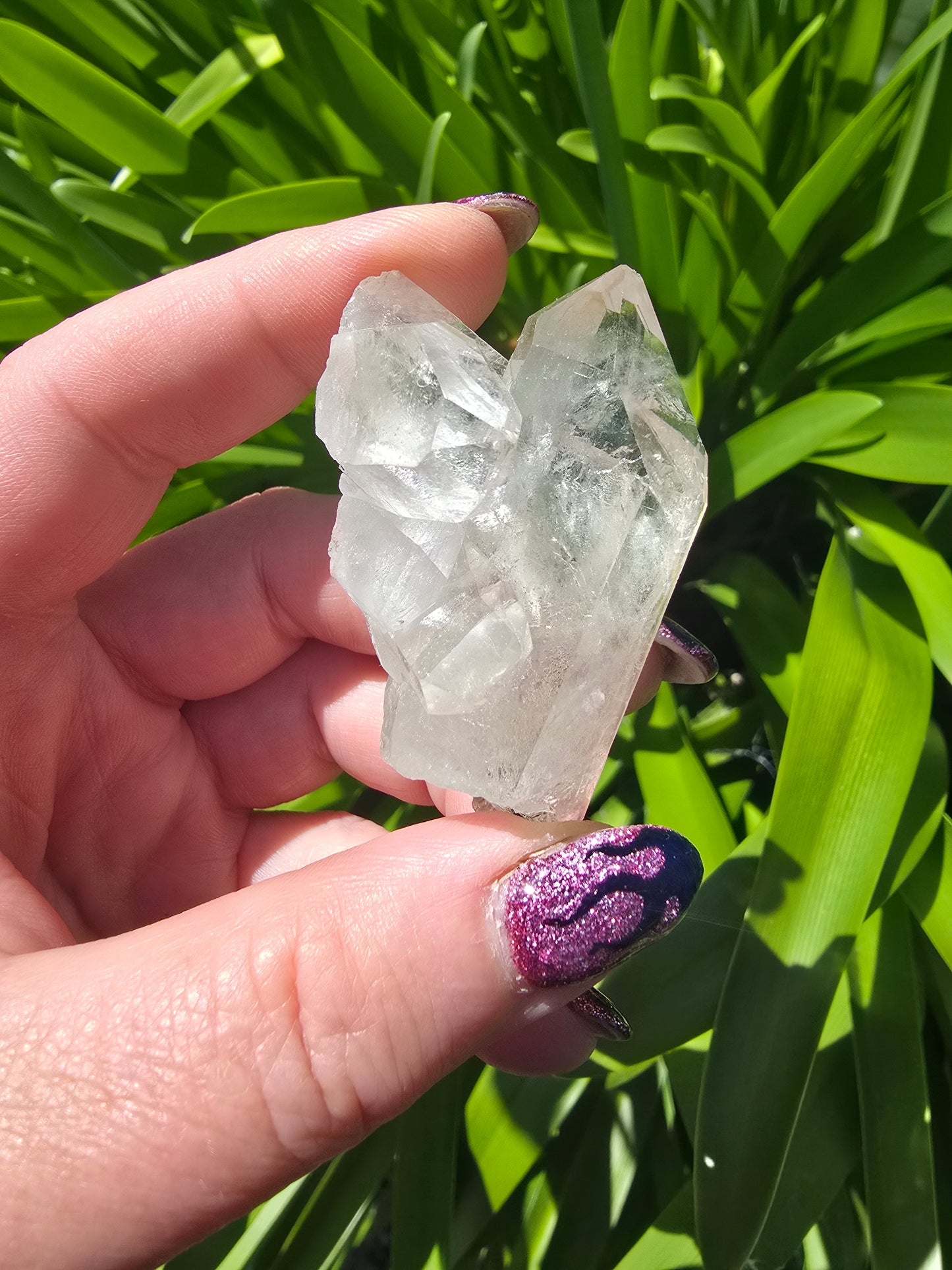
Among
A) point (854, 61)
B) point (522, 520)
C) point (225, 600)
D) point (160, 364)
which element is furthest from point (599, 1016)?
point (854, 61)

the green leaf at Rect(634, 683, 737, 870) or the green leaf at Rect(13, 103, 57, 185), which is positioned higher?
the green leaf at Rect(13, 103, 57, 185)

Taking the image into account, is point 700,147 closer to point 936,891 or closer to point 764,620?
point 764,620

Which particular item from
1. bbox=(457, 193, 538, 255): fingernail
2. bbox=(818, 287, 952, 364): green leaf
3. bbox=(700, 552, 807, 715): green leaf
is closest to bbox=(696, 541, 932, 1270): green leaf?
bbox=(700, 552, 807, 715): green leaf

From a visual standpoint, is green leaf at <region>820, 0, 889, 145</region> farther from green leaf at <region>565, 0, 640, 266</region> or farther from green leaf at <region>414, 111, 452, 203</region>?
green leaf at <region>414, 111, 452, 203</region>

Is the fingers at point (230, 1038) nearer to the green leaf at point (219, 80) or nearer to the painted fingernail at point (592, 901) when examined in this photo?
the painted fingernail at point (592, 901)

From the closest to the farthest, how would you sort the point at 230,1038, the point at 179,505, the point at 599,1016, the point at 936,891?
1. the point at 230,1038
2. the point at 599,1016
3. the point at 936,891
4. the point at 179,505

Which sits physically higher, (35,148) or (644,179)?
(35,148)

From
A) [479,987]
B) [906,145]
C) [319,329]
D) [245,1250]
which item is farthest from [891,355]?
[245,1250]

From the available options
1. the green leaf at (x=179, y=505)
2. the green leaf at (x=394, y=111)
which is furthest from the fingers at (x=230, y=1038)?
the green leaf at (x=394, y=111)
